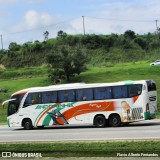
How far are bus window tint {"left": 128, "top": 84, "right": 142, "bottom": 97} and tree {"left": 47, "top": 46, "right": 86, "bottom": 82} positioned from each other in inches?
1438

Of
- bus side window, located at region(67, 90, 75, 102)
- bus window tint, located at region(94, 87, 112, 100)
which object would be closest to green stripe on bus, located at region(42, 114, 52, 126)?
bus side window, located at region(67, 90, 75, 102)

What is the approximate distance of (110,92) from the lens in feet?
85.7

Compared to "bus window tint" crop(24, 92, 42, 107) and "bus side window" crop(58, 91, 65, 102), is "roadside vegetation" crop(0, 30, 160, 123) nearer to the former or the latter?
"bus window tint" crop(24, 92, 42, 107)

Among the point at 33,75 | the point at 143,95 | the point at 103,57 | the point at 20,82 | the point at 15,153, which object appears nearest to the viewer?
the point at 15,153

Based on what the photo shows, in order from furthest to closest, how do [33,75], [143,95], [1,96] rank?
[33,75]
[1,96]
[143,95]

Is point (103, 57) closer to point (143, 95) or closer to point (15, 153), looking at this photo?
point (143, 95)

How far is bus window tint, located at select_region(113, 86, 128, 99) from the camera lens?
84.3 ft

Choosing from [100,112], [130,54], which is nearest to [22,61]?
[130,54]

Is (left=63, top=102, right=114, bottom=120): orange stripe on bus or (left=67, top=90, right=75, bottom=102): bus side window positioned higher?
(left=67, top=90, right=75, bottom=102): bus side window

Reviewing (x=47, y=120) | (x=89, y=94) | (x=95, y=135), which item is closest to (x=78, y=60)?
(x=47, y=120)

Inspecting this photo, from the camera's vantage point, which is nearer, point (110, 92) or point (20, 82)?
point (110, 92)

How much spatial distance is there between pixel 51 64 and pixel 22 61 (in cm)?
3326

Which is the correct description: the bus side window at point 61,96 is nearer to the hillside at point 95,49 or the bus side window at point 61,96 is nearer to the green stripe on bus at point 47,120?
the green stripe on bus at point 47,120

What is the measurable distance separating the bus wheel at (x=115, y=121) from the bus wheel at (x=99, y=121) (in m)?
0.43
